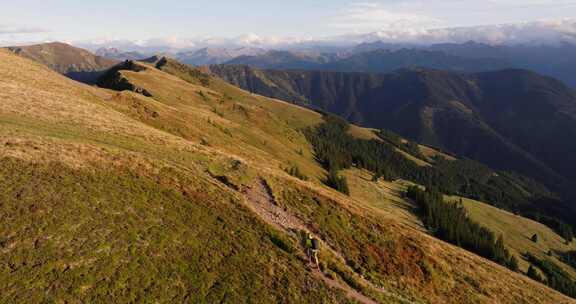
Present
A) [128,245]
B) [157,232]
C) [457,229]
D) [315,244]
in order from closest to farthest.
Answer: [128,245] → [157,232] → [315,244] → [457,229]

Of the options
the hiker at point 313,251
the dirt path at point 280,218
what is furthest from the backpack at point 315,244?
the dirt path at point 280,218

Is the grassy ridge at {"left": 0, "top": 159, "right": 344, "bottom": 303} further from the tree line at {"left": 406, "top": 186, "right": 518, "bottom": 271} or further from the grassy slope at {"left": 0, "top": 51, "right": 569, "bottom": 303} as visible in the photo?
the tree line at {"left": 406, "top": 186, "right": 518, "bottom": 271}

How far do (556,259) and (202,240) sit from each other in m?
158

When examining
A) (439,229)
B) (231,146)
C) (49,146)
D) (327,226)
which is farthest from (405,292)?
(439,229)

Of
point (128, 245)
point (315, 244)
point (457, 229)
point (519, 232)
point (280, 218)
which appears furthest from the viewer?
point (519, 232)

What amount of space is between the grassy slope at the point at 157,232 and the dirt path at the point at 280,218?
140 centimetres

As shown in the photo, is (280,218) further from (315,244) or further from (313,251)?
(313,251)

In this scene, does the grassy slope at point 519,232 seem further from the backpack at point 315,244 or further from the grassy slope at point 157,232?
the backpack at point 315,244

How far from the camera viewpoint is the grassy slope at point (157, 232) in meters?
24.8

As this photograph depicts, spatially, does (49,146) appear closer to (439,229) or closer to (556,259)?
(439,229)

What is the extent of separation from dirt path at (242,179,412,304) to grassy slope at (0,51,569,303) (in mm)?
1402

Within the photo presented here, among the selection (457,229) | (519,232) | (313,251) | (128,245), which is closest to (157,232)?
(128,245)

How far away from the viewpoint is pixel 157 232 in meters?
30.5

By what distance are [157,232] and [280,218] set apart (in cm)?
1570
